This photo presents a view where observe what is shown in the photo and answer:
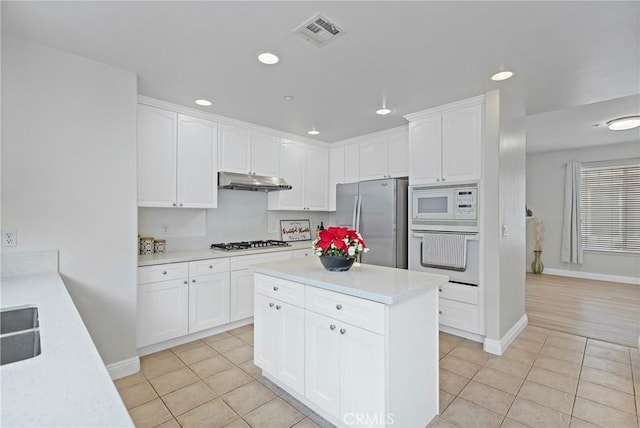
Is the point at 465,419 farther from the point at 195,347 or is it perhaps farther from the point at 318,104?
the point at 318,104

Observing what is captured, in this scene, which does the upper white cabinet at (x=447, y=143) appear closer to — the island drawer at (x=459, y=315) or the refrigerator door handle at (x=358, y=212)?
the refrigerator door handle at (x=358, y=212)

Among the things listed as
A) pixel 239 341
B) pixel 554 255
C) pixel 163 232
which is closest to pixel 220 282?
pixel 239 341

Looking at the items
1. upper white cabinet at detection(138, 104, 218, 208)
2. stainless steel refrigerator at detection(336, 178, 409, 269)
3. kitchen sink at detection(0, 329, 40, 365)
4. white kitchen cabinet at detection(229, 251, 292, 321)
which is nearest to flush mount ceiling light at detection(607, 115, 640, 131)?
stainless steel refrigerator at detection(336, 178, 409, 269)

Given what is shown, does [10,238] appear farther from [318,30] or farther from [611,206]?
[611,206]

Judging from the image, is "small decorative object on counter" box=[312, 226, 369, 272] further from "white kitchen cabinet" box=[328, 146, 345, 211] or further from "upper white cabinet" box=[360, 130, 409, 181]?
"white kitchen cabinet" box=[328, 146, 345, 211]

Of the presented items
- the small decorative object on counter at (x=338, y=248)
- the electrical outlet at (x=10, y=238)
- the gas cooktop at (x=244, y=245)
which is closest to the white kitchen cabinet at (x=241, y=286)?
the gas cooktop at (x=244, y=245)

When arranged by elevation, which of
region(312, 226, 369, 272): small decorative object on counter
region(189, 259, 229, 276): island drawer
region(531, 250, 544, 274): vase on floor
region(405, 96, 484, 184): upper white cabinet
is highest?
region(405, 96, 484, 184): upper white cabinet

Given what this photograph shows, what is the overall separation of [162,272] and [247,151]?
1755mm

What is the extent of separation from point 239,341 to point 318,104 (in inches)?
102

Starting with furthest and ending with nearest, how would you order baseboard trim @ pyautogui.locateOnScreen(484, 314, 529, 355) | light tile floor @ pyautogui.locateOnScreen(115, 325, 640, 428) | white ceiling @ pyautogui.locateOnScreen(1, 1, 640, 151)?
1. baseboard trim @ pyautogui.locateOnScreen(484, 314, 529, 355)
2. light tile floor @ pyautogui.locateOnScreen(115, 325, 640, 428)
3. white ceiling @ pyautogui.locateOnScreen(1, 1, 640, 151)

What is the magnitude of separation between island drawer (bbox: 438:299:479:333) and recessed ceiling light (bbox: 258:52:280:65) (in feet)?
9.31

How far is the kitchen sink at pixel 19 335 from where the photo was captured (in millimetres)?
1234

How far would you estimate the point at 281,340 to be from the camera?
2125 millimetres

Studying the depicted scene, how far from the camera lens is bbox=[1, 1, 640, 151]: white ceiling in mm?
1722
